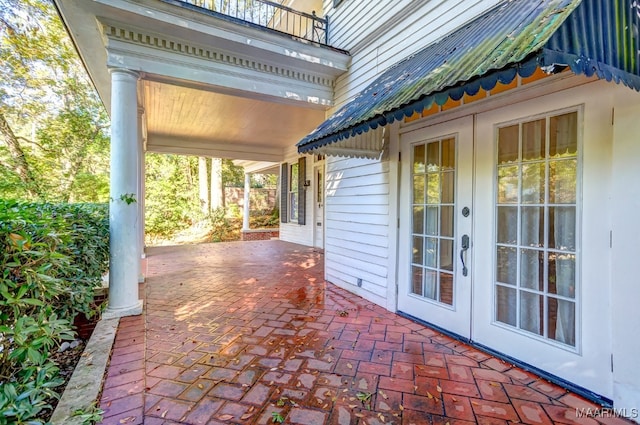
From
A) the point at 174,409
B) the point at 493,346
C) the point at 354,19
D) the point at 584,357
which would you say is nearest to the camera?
the point at 174,409

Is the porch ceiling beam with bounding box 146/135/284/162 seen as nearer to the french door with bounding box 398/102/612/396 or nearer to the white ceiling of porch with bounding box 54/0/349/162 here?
the white ceiling of porch with bounding box 54/0/349/162

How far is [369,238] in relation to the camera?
4.17m

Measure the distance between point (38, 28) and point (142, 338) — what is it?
11.0m

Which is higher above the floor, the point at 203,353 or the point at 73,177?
the point at 73,177

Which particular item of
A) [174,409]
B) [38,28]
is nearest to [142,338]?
[174,409]

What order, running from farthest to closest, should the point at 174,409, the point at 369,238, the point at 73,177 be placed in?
1. the point at 73,177
2. the point at 369,238
3. the point at 174,409

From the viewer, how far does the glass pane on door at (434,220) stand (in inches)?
119

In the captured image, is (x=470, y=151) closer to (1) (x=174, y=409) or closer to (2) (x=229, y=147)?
(1) (x=174, y=409)

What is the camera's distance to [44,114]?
1002cm

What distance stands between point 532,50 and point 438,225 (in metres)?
1.98

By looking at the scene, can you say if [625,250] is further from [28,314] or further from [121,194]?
[121,194]

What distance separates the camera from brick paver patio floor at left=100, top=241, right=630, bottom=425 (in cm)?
188

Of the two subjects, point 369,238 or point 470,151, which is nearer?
point 470,151

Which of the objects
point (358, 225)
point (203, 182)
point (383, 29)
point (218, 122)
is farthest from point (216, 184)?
point (383, 29)
